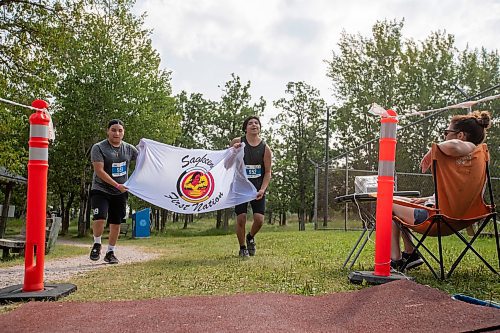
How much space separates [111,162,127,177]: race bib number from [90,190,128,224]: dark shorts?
0.29 m

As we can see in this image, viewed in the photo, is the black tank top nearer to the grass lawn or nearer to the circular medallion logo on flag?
the circular medallion logo on flag

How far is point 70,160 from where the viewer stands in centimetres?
2683

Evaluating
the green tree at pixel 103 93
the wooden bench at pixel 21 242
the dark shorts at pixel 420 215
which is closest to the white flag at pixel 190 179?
the dark shorts at pixel 420 215

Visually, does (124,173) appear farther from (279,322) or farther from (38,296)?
(279,322)

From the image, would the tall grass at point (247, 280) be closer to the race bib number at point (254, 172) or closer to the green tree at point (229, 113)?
the race bib number at point (254, 172)

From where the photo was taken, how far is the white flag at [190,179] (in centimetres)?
660

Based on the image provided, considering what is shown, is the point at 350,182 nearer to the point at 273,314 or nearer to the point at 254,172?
the point at 254,172

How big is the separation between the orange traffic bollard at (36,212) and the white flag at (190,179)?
2623 mm

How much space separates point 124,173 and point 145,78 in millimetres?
21899

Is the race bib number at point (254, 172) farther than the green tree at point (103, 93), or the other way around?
the green tree at point (103, 93)

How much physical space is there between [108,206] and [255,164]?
208cm

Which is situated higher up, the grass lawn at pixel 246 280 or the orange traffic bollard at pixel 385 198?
the orange traffic bollard at pixel 385 198

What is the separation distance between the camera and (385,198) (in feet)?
12.9

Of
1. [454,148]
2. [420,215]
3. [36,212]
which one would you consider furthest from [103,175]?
[454,148]
